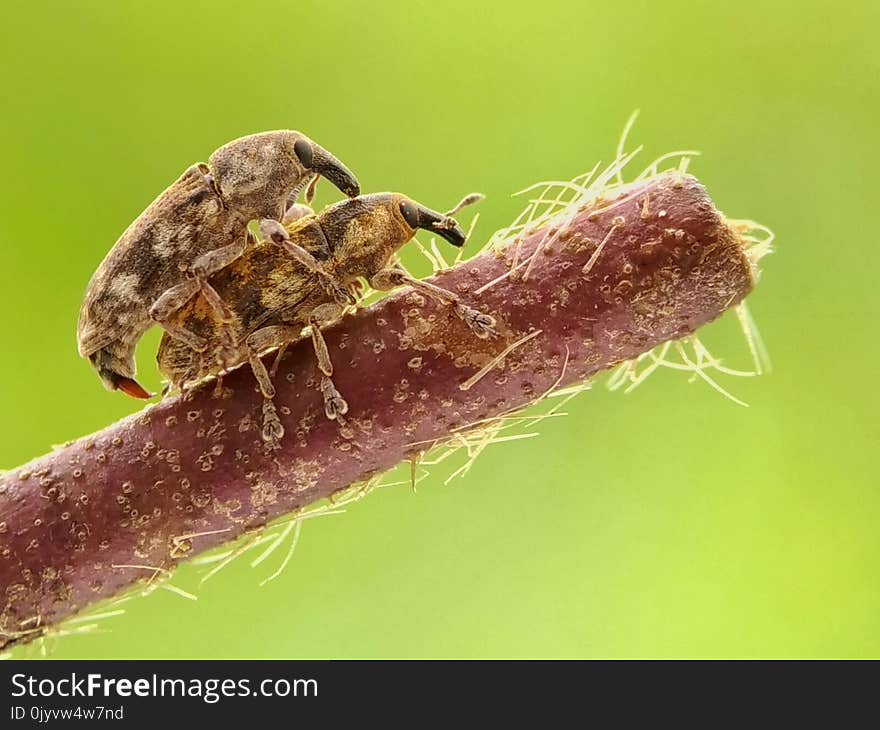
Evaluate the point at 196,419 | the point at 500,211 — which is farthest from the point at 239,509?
the point at 500,211

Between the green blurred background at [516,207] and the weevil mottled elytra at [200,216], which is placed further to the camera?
the green blurred background at [516,207]

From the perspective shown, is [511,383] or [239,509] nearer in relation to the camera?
[511,383]

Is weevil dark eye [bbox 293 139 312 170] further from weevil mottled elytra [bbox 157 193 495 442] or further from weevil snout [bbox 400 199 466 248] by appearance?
weevil snout [bbox 400 199 466 248]

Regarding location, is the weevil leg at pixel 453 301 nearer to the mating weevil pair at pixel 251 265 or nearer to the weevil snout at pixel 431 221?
the mating weevil pair at pixel 251 265

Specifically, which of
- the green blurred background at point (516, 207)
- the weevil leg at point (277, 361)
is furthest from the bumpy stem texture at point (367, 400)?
the green blurred background at point (516, 207)

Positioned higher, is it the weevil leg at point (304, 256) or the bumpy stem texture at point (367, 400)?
the weevil leg at point (304, 256)

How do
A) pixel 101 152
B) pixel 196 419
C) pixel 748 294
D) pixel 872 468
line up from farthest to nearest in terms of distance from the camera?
pixel 101 152, pixel 872 468, pixel 196 419, pixel 748 294

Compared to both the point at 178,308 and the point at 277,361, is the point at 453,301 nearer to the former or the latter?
the point at 277,361

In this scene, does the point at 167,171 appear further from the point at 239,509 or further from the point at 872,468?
the point at 872,468
